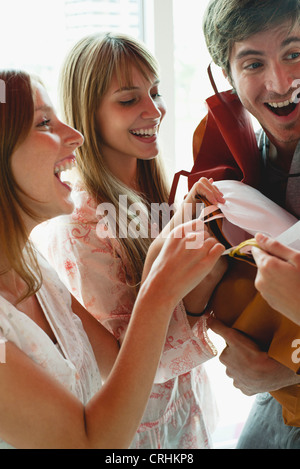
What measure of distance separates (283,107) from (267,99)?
0.04 meters

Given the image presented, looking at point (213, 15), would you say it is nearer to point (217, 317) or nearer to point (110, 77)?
point (110, 77)

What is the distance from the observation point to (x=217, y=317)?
111cm

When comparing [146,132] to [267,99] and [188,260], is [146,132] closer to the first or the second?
[267,99]

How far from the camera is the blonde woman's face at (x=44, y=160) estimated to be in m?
1.02

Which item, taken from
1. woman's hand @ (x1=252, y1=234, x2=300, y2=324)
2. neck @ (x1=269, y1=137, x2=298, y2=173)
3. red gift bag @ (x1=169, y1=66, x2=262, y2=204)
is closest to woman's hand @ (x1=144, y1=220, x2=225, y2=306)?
woman's hand @ (x1=252, y1=234, x2=300, y2=324)

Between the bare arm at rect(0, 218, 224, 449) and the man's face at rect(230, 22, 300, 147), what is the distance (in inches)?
14.7

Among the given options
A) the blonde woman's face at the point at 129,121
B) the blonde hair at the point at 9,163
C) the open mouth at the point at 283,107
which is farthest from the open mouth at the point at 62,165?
the open mouth at the point at 283,107

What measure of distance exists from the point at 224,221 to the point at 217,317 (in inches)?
8.7

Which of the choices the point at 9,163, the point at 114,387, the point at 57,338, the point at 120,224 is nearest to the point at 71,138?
the point at 9,163

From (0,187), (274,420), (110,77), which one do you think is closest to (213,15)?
(110,77)

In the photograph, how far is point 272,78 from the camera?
1089 millimetres

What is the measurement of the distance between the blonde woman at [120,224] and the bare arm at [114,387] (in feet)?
0.82

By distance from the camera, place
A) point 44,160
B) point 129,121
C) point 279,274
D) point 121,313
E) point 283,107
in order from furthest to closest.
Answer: point 129,121, point 121,313, point 283,107, point 44,160, point 279,274

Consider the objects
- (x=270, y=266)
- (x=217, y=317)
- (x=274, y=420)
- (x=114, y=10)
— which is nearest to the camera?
(x=270, y=266)
